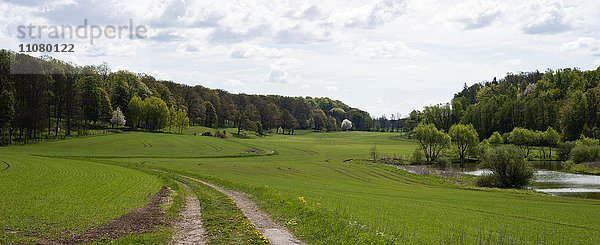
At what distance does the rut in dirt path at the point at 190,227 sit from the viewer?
1411 cm

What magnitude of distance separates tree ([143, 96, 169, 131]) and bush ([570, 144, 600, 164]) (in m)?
108

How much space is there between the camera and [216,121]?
160625mm

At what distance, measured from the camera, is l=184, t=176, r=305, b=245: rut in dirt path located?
46.0 feet

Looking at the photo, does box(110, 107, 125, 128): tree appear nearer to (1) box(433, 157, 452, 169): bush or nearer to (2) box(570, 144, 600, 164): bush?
(1) box(433, 157, 452, 169): bush

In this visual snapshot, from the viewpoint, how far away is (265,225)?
16.5 m

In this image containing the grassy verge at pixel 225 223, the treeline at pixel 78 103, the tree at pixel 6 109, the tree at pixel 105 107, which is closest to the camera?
the grassy verge at pixel 225 223

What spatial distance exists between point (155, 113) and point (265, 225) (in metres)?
107

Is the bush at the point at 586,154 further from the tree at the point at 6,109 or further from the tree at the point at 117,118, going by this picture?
the tree at the point at 117,118

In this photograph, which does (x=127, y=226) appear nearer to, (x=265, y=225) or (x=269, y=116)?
(x=265, y=225)

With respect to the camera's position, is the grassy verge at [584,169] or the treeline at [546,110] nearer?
the grassy verge at [584,169]

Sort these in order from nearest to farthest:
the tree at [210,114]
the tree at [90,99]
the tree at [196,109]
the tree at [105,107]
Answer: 1. the tree at [90,99]
2. the tree at [105,107]
3. the tree at [196,109]
4. the tree at [210,114]

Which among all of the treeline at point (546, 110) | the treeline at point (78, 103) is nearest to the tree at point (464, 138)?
the treeline at point (546, 110)

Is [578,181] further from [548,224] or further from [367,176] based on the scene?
[548,224]

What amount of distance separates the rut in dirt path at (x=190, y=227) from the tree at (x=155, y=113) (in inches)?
3852
